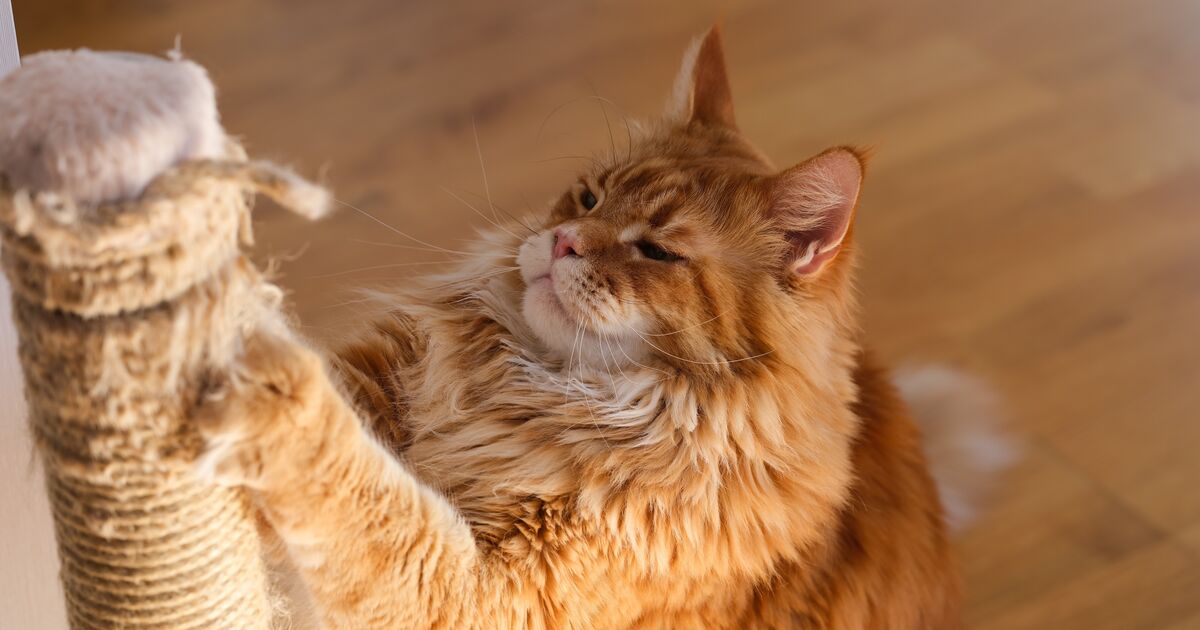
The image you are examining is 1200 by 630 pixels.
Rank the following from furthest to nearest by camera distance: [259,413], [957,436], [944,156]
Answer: [944,156]
[957,436]
[259,413]

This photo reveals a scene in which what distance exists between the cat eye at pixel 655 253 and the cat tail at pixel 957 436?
0.86 metres

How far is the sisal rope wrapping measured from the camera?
68 centimetres

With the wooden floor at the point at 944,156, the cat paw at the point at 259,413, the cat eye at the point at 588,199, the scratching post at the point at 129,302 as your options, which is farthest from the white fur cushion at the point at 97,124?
the wooden floor at the point at 944,156

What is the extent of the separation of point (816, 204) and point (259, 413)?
65 centimetres

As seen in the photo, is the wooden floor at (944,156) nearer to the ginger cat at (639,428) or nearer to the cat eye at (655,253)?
the ginger cat at (639,428)

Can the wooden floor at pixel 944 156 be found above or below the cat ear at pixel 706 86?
below

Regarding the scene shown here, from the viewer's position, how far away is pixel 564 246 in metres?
1.25

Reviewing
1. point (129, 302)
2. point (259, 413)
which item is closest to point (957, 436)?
point (259, 413)

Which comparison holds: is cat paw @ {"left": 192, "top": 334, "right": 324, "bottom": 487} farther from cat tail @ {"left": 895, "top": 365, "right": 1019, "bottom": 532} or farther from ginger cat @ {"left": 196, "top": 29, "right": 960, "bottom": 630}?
cat tail @ {"left": 895, "top": 365, "right": 1019, "bottom": 532}

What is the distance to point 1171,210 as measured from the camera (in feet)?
8.56

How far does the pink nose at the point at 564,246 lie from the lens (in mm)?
1243

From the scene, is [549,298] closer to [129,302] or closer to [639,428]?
[639,428]

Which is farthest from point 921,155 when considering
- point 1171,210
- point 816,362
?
point 816,362

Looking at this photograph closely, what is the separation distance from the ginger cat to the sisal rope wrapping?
18cm
